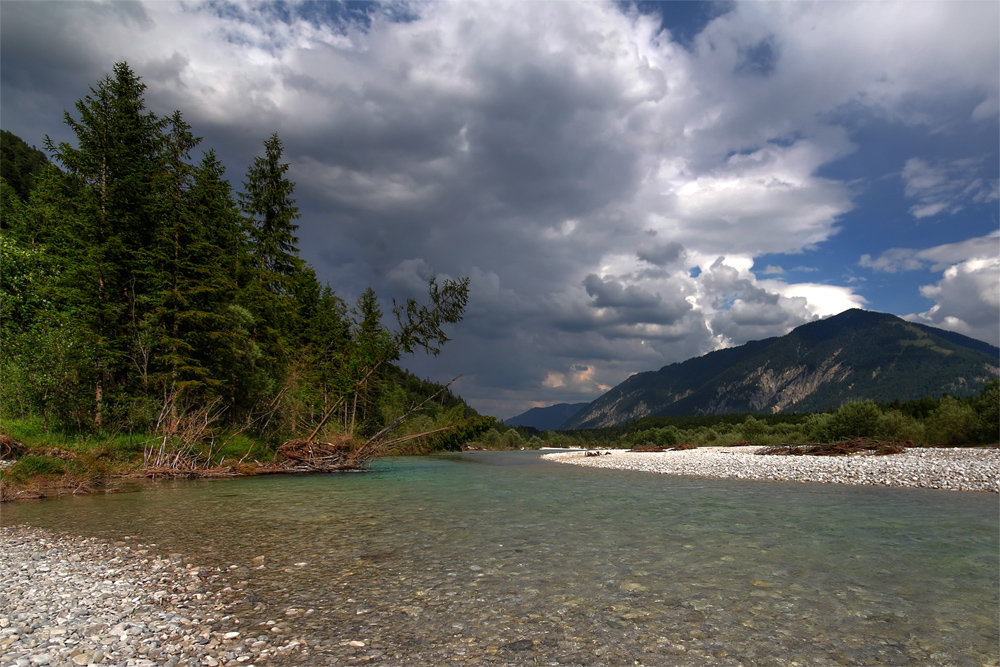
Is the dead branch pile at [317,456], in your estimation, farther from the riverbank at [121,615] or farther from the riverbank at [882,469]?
the riverbank at [882,469]

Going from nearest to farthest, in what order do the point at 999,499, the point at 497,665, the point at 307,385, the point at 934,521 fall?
the point at 497,665
the point at 934,521
the point at 999,499
the point at 307,385

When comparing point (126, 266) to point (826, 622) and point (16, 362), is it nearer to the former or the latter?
point (16, 362)

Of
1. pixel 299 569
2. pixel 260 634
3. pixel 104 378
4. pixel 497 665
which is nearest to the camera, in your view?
pixel 497 665

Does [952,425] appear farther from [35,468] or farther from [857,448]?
[35,468]

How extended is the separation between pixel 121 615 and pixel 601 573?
651 cm

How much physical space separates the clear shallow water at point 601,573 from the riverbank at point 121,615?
1.67ft

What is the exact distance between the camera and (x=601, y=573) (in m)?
7.55

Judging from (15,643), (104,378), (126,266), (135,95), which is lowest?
(15,643)

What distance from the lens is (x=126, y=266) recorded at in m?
24.9

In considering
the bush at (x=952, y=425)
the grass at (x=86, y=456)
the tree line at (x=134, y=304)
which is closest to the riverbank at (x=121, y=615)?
the grass at (x=86, y=456)

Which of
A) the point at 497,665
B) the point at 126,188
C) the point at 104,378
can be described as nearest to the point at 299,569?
the point at 497,665

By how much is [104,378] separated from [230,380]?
6093 millimetres

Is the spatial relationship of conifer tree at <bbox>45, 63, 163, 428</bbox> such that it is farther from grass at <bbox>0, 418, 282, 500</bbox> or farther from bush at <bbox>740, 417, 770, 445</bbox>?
bush at <bbox>740, 417, 770, 445</bbox>

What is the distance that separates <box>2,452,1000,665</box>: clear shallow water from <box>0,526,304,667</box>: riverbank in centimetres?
51
